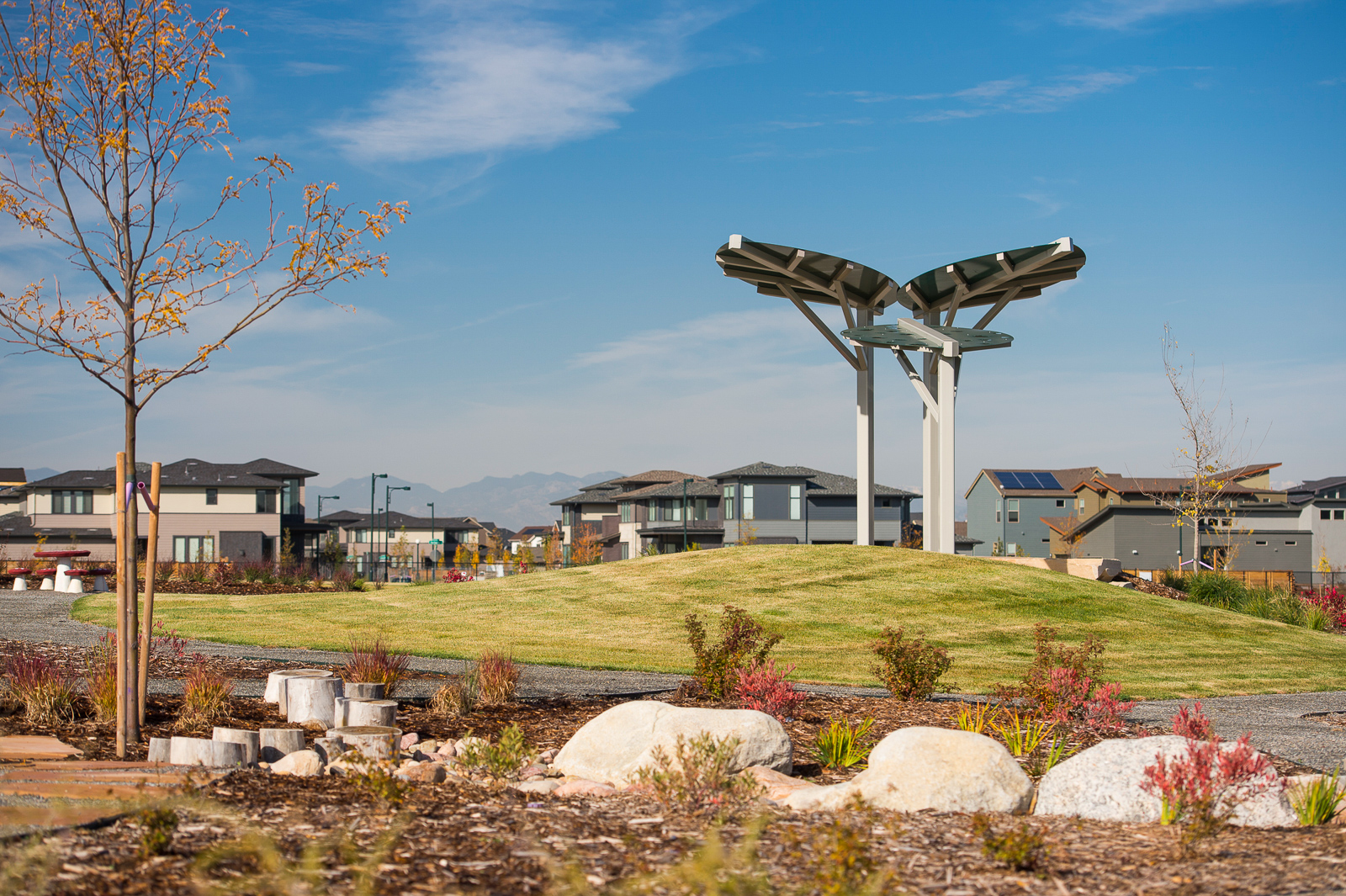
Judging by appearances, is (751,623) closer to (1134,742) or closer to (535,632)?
(1134,742)

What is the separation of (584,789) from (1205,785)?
3400 mm

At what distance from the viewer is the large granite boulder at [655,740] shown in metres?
6.47

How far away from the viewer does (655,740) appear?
257 inches

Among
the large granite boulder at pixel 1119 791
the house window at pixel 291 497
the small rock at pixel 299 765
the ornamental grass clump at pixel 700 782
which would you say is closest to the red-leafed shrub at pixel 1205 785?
the large granite boulder at pixel 1119 791

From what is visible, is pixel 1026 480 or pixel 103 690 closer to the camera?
pixel 103 690

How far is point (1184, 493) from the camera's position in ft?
107

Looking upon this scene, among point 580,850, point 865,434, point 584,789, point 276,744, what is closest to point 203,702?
point 276,744

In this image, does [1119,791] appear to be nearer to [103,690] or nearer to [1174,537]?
[103,690]

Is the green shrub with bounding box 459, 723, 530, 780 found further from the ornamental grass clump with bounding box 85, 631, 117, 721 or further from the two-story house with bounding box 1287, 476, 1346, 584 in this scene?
the two-story house with bounding box 1287, 476, 1346, 584

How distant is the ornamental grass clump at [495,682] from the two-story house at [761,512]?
4900 cm

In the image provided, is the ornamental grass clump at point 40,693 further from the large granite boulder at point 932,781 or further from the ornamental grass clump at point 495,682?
the large granite boulder at point 932,781

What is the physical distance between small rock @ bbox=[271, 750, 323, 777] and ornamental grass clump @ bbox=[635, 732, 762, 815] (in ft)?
6.67

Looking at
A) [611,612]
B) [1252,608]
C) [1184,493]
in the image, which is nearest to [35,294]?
[611,612]

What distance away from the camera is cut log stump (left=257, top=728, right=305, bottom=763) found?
260 inches
